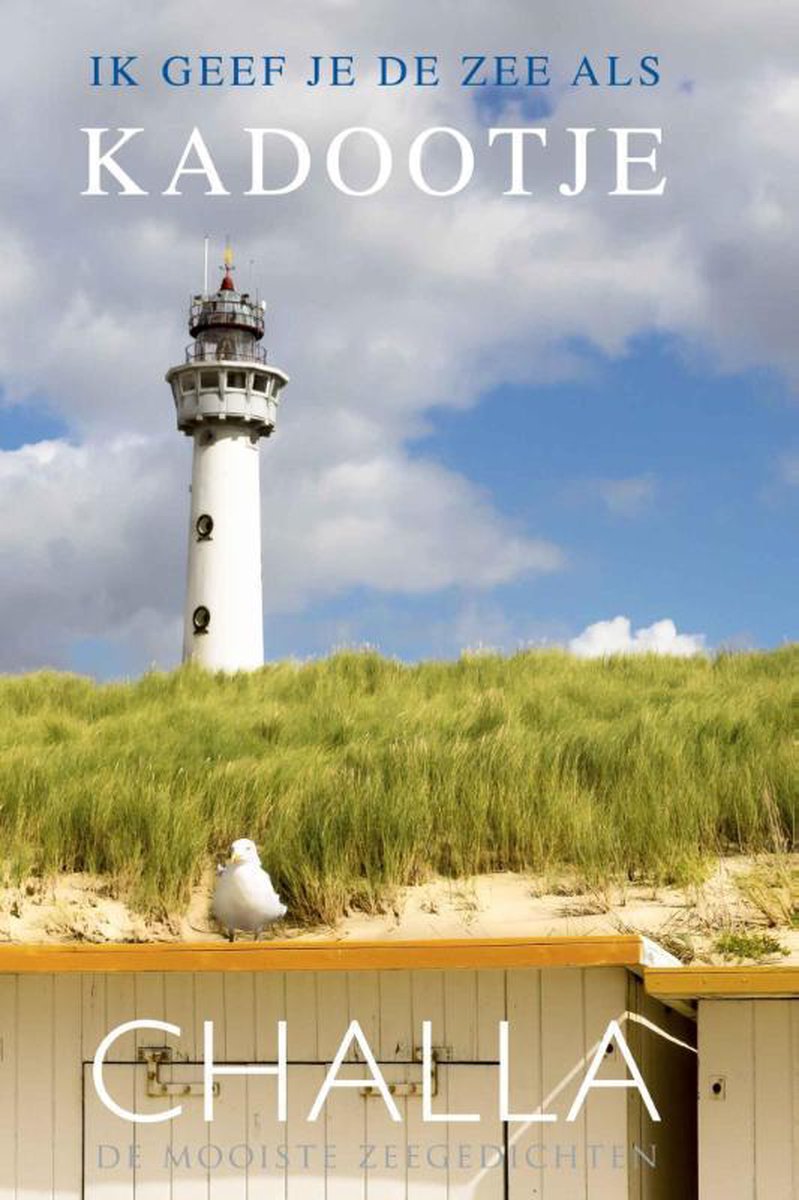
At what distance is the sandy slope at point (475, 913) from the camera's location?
11977 mm

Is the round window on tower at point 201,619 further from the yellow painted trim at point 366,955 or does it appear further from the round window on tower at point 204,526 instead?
the yellow painted trim at point 366,955

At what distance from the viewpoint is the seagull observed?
10.5m

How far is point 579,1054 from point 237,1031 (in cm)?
171

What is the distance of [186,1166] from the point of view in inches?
311

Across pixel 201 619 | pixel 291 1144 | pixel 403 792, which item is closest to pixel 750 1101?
pixel 291 1144

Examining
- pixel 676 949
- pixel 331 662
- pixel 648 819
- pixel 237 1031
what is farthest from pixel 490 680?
pixel 237 1031

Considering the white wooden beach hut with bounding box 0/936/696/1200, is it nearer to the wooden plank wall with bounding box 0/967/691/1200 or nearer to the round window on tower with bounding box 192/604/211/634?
the wooden plank wall with bounding box 0/967/691/1200

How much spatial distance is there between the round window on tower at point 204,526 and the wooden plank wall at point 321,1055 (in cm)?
2364

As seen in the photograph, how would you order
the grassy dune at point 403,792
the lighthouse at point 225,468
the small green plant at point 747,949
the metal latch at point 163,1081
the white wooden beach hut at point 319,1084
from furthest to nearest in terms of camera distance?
1. the lighthouse at point 225,468
2. the grassy dune at point 403,792
3. the small green plant at point 747,949
4. the metal latch at point 163,1081
5. the white wooden beach hut at point 319,1084

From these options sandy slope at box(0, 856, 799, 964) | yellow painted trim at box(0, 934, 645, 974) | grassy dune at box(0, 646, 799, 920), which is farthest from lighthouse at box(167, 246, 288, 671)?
yellow painted trim at box(0, 934, 645, 974)

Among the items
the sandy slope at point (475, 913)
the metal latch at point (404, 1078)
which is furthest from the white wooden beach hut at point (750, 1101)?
the sandy slope at point (475, 913)

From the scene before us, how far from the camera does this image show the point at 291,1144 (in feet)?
25.8

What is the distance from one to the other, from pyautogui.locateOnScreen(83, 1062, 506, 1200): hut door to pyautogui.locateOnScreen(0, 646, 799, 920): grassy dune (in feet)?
15.9

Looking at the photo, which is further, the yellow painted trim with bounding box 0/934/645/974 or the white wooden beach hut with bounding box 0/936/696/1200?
the white wooden beach hut with bounding box 0/936/696/1200
